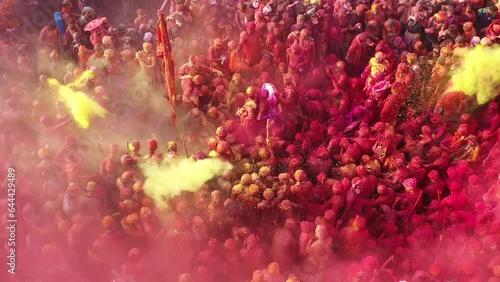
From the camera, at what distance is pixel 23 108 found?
652 centimetres

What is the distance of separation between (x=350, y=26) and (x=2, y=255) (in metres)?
5.73

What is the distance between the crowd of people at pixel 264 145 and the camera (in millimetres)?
5094

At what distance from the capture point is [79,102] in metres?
6.57

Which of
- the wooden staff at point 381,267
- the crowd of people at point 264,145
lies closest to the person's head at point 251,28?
the crowd of people at point 264,145

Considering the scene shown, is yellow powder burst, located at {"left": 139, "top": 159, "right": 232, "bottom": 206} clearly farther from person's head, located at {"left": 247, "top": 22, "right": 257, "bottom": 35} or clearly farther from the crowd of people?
person's head, located at {"left": 247, "top": 22, "right": 257, "bottom": 35}

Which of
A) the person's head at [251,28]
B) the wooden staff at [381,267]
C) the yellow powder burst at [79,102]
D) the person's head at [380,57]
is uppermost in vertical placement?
the person's head at [251,28]

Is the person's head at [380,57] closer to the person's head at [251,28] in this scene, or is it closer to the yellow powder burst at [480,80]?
the yellow powder burst at [480,80]

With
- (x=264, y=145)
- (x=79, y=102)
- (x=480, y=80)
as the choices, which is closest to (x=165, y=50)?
(x=264, y=145)

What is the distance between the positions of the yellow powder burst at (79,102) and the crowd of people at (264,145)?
64 millimetres

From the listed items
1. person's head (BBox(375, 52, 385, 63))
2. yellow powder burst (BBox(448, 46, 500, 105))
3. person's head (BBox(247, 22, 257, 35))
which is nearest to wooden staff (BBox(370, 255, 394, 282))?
yellow powder burst (BBox(448, 46, 500, 105))

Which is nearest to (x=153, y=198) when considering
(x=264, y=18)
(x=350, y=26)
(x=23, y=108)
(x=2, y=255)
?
(x=2, y=255)

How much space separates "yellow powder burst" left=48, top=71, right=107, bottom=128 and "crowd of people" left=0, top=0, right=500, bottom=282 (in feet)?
0.21

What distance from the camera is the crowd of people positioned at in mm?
5094

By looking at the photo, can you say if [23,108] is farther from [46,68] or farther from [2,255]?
[2,255]
